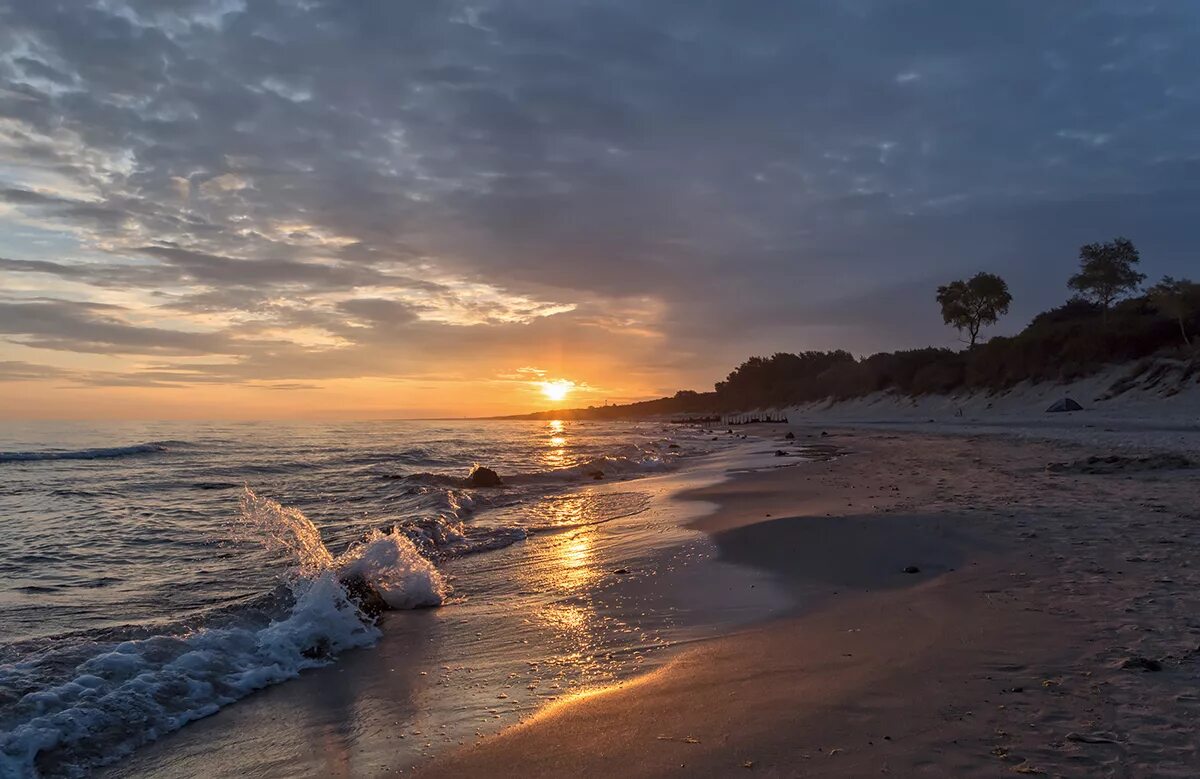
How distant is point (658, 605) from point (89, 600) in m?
6.85

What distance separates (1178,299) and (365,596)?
147ft

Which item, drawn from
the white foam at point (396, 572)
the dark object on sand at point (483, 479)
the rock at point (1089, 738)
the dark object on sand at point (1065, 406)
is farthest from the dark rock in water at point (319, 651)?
the dark object on sand at point (1065, 406)

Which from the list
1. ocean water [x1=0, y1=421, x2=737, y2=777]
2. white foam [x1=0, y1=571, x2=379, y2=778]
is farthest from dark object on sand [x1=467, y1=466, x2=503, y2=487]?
white foam [x1=0, y1=571, x2=379, y2=778]

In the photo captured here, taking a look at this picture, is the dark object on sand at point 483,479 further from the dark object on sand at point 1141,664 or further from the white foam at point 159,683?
the dark object on sand at point 1141,664

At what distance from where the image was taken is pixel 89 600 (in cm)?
835

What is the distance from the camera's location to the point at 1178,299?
121 ft

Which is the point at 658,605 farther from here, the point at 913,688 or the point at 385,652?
the point at 913,688

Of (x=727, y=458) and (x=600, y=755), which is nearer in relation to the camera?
(x=600, y=755)

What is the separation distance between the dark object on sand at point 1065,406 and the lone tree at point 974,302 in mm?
31093

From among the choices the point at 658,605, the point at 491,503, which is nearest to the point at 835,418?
the point at 491,503

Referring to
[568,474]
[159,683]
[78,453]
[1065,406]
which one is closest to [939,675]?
[159,683]

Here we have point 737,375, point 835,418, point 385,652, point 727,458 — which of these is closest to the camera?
point 385,652

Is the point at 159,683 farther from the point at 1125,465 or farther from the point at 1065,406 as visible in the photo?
the point at 1065,406

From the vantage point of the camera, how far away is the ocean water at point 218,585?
205 inches
